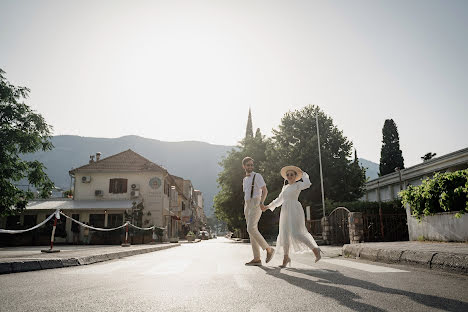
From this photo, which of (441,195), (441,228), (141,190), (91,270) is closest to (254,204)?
(91,270)

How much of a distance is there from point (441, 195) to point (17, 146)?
87.0 ft

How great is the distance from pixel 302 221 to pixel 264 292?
3.04 m

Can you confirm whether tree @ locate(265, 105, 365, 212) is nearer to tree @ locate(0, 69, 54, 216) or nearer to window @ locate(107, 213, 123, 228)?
window @ locate(107, 213, 123, 228)

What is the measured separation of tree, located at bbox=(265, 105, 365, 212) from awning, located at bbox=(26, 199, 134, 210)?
13555 millimetres

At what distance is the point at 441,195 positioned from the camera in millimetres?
10211

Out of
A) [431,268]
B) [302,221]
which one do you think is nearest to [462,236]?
[431,268]

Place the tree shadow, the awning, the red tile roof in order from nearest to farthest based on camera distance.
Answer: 1. the tree shadow
2. the awning
3. the red tile roof

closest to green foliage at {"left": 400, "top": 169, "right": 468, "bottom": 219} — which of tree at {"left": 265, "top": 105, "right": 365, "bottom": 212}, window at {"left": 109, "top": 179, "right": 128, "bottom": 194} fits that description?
tree at {"left": 265, "top": 105, "right": 365, "bottom": 212}

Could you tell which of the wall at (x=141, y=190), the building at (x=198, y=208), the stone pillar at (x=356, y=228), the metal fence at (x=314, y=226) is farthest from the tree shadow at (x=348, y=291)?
the building at (x=198, y=208)

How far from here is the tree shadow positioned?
10.3ft

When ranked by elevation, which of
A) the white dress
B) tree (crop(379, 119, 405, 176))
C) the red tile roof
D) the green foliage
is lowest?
the white dress

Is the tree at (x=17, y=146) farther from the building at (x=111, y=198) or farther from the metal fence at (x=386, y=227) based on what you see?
the metal fence at (x=386, y=227)

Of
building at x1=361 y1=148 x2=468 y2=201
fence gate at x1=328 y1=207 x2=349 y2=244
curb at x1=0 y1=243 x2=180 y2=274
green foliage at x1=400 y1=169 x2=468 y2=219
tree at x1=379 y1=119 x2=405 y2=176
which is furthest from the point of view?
tree at x1=379 y1=119 x2=405 y2=176

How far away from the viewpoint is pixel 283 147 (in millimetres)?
33312
